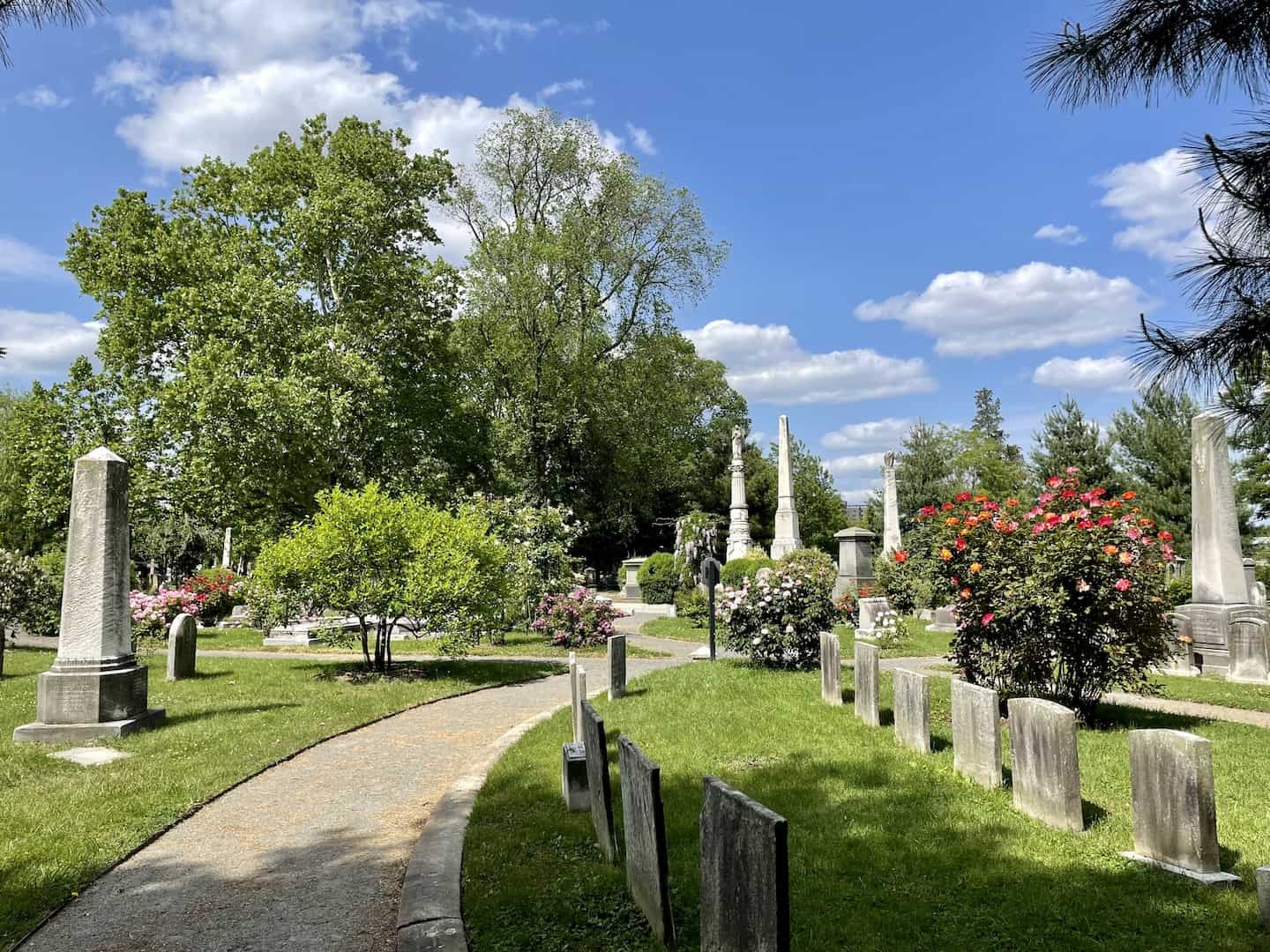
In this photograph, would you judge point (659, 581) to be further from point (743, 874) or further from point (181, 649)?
point (743, 874)

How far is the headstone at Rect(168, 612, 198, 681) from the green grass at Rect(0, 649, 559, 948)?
10.8 inches

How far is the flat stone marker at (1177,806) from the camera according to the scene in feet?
14.9

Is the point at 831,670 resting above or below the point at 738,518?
below

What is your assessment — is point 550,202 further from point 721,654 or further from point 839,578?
point 721,654

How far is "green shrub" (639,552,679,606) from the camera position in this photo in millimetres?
31484

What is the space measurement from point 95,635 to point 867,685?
8612 millimetres

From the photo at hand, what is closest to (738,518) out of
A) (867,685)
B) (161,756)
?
(867,685)

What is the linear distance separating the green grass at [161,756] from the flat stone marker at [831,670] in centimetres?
569

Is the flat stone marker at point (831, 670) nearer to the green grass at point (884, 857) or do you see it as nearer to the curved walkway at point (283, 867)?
the green grass at point (884, 857)

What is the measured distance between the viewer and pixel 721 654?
659 inches

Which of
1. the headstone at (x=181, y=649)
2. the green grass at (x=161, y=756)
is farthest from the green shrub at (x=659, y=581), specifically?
the headstone at (x=181, y=649)

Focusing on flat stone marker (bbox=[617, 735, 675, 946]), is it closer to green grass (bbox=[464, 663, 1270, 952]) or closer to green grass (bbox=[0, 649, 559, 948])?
green grass (bbox=[464, 663, 1270, 952])

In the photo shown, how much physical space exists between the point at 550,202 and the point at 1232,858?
36.1 m

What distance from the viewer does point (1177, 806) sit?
4652mm
